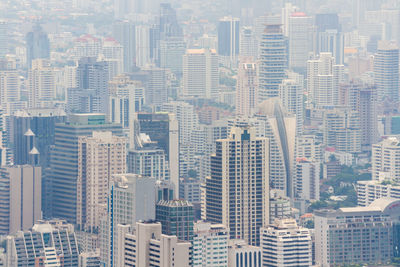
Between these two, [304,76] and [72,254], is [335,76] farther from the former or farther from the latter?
[72,254]

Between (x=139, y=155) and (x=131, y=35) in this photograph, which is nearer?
(x=139, y=155)

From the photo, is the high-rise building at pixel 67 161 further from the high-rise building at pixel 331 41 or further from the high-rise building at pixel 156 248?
the high-rise building at pixel 331 41

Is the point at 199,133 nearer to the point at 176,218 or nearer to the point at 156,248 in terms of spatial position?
the point at 176,218

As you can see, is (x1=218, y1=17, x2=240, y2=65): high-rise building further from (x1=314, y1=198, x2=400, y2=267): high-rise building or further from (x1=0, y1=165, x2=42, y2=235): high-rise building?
(x1=314, y1=198, x2=400, y2=267): high-rise building

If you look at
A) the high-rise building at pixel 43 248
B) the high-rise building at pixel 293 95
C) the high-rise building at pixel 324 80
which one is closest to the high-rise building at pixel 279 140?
the high-rise building at pixel 293 95

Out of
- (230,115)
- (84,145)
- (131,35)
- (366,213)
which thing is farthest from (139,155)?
(131,35)

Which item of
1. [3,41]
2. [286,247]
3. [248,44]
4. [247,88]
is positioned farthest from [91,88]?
[286,247]
